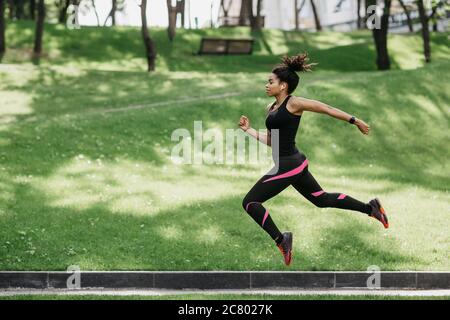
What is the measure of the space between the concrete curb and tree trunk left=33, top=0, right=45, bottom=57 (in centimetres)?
2496

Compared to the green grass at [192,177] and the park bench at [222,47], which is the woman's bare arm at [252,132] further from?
the park bench at [222,47]

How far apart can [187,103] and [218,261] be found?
10.6 metres

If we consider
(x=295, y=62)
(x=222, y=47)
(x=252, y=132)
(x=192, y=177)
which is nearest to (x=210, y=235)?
(x=192, y=177)

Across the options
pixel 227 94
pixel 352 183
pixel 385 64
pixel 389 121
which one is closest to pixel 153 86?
pixel 227 94

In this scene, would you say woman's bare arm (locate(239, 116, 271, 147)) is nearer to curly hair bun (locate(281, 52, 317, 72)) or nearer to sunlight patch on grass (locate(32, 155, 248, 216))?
curly hair bun (locate(281, 52, 317, 72))

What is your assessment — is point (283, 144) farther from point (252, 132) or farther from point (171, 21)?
point (171, 21)

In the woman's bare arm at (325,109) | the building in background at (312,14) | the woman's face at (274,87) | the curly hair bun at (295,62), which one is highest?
the curly hair bun at (295,62)

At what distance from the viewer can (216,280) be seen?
34.2ft

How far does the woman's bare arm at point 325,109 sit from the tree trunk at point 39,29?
91.2 feet

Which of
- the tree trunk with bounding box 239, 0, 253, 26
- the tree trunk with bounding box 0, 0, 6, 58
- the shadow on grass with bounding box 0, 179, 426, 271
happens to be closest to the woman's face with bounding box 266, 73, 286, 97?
the shadow on grass with bounding box 0, 179, 426, 271

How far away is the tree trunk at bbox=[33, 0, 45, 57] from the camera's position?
33.2 metres

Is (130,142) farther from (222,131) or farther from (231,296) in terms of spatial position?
(231,296)

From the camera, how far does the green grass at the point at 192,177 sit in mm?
11648

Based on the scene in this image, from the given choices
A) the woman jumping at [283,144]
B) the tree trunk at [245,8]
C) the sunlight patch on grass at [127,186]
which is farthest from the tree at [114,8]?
the woman jumping at [283,144]
